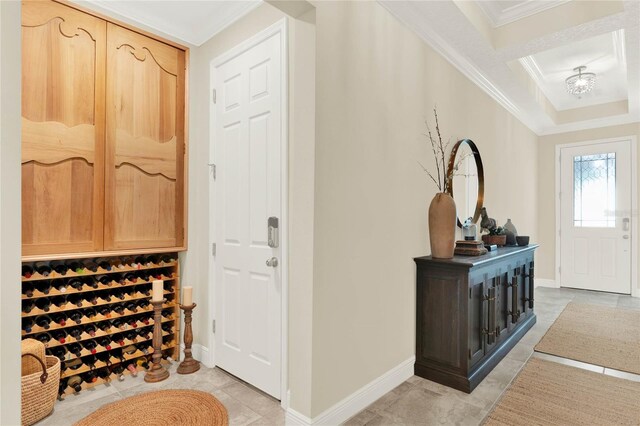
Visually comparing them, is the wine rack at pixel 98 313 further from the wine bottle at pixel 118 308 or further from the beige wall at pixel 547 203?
the beige wall at pixel 547 203

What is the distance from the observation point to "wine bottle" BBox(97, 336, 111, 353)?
8.10ft

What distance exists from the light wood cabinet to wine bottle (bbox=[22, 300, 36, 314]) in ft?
1.06

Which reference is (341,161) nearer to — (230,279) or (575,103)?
(230,279)

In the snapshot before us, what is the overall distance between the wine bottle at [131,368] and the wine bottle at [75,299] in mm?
588

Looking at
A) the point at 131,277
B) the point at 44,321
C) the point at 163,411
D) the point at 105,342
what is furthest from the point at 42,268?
the point at 163,411

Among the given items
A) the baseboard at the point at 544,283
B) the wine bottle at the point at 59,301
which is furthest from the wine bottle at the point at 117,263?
the baseboard at the point at 544,283

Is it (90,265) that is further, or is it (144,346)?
(144,346)

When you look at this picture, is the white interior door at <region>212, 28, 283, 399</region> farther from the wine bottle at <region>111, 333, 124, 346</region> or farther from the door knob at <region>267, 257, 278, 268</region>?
the wine bottle at <region>111, 333, 124, 346</region>

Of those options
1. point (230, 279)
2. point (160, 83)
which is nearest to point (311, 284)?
point (230, 279)

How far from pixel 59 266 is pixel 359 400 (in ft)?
6.94

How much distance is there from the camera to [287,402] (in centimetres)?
208

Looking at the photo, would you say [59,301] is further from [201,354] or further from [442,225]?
[442,225]

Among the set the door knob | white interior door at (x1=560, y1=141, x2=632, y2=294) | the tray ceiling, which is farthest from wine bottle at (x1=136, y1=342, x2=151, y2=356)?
white interior door at (x1=560, y1=141, x2=632, y2=294)

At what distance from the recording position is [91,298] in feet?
8.12
